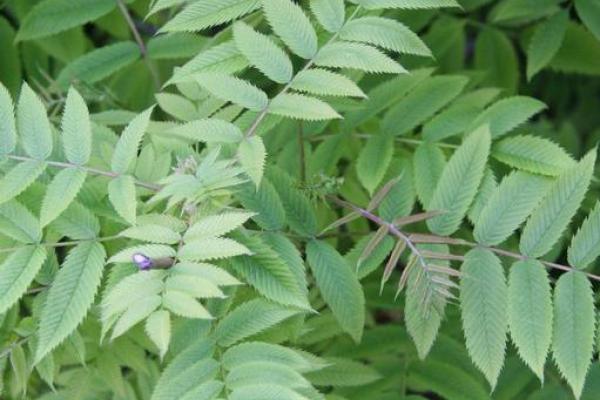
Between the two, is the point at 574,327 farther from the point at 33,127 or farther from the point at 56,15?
the point at 56,15

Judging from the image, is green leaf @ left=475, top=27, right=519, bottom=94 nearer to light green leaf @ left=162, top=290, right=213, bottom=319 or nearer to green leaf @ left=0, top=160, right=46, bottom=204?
green leaf @ left=0, top=160, right=46, bottom=204

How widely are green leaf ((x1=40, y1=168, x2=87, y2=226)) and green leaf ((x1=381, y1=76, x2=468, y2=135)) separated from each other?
0.91 metres

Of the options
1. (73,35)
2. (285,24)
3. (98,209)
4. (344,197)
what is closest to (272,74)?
(285,24)

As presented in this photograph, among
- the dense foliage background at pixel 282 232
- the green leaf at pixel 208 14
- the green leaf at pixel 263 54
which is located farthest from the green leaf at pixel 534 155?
the green leaf at pixel 208 14

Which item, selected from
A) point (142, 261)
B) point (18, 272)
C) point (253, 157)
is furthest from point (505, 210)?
point (18, 272)

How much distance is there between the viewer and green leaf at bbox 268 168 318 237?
6.71 ft

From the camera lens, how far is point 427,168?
226cm

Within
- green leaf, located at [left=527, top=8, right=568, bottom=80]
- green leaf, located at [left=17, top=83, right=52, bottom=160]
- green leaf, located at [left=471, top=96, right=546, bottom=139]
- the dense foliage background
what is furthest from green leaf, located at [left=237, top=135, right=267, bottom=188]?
green leaf, located at [left=527, top=8, right=568, bottom=80]

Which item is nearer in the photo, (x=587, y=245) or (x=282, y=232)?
(x=587, y=245)

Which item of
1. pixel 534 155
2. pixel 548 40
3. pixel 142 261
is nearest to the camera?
pixel 142 261

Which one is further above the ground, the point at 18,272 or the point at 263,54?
the point at 263,54

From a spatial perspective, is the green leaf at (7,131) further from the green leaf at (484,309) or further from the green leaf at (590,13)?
the green leaf at (590,13)

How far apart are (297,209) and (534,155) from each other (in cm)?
59

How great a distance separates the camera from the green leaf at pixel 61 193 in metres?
1.76
